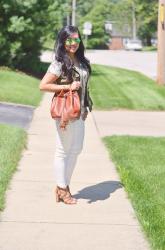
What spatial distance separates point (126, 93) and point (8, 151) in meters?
9.51

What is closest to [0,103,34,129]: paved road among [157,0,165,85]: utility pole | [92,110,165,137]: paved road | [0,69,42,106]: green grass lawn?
[0,69,42,106]: green grass lawn

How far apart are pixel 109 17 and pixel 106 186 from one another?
8097 cm

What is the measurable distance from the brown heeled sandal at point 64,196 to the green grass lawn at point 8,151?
21.6 inches

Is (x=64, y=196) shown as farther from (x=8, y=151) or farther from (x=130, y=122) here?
(x=130, y=122)

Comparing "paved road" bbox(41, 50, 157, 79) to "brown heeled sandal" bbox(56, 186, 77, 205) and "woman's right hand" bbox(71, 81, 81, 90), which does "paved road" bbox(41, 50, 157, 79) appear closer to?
"brown heeled sandal" bbox(56, 186, 77, 205)

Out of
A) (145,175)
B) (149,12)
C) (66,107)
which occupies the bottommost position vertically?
(149,12)

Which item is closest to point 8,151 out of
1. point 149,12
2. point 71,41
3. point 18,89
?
point 71,41

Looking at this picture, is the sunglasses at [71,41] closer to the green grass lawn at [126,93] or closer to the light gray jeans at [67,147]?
the light gray jeans at [67,147]

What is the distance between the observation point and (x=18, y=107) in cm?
1343

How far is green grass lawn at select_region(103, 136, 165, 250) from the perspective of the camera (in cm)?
546

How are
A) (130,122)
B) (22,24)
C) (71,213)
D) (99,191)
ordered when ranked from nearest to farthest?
(71,213), (99,191), (130,122), (22,24)

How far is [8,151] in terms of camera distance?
8.33 metres

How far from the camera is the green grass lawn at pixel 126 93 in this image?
14.7 metres

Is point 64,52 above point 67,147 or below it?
above
